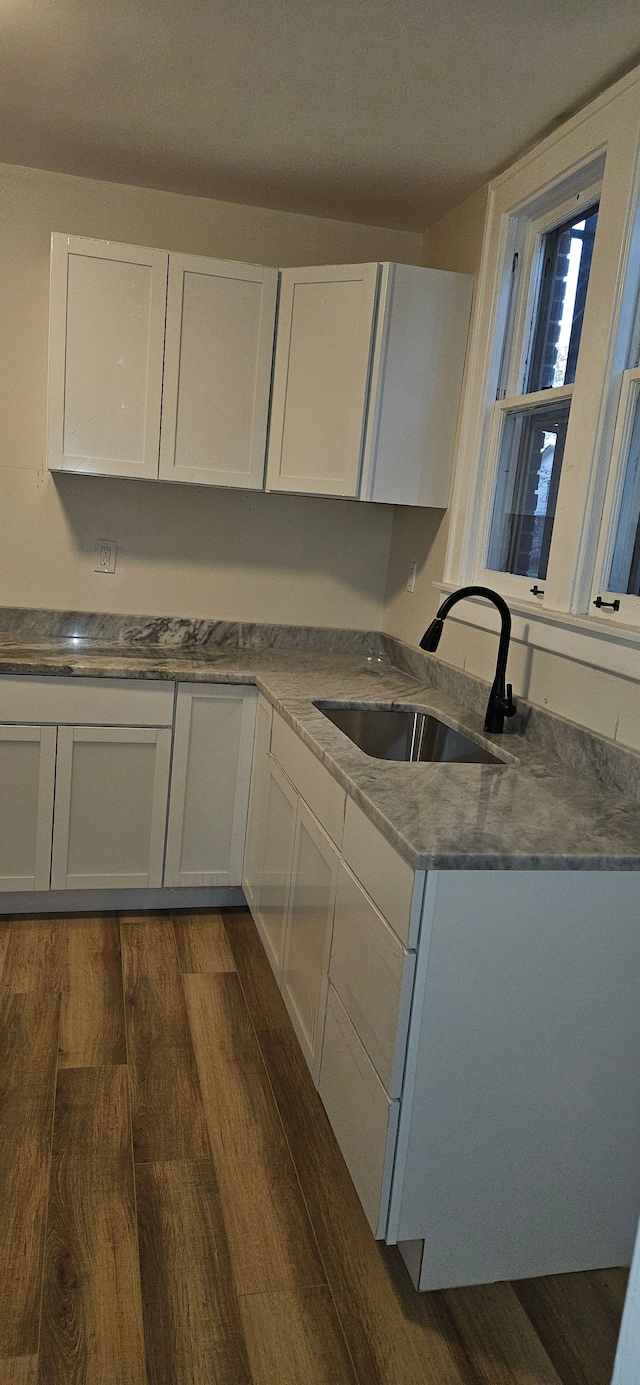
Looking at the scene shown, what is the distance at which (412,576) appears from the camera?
332cm

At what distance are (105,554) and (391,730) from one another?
1.27 meters

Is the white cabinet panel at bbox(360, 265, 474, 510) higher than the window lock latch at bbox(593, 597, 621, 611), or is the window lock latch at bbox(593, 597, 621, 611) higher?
the white cabinet panel at bbox(360, 265, 474, 510)

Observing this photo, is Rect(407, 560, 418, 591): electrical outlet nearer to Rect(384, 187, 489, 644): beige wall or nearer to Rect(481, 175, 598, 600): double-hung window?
Rect(384, 187, 489, 644): beige wall

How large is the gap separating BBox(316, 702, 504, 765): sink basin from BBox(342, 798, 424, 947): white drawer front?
761 mm


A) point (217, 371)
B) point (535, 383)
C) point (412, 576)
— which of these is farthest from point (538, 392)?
point (217, 371)

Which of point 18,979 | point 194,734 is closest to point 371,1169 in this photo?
point 18,979

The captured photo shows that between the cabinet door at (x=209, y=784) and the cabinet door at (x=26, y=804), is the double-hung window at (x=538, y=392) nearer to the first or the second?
the cabinet door at (x=209, y=784)

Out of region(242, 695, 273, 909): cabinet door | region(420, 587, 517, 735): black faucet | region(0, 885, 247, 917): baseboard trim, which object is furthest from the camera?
region(0, 885, 247, 917): baseboard trim

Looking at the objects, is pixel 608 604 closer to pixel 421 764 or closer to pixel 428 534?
pixel 421 764

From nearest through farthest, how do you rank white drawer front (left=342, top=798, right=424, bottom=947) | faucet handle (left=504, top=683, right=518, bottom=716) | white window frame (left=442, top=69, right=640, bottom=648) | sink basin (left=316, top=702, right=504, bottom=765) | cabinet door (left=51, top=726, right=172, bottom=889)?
white drawer front (left=342, top=798, right=424, bottom=947), white window frame (left=442, top=69, right=640, bottom=648), faucet handle (left=504, top=683, right=518, bottom=716), sink basin (left=316, top=702, right=504, bottom=765), cabinet door (left=51, top=726, right=172, bottom=889)

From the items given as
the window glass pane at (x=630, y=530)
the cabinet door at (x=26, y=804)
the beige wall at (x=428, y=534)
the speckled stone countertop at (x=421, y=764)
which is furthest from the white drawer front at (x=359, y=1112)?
the beige wall at (x=428, y=534)

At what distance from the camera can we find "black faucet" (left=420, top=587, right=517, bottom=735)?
2.20m

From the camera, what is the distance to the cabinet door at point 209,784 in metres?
2.96

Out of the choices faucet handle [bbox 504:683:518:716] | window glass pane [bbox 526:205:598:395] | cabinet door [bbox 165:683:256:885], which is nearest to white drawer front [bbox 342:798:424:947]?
faucet handle [bbox 504:683:518:716]
